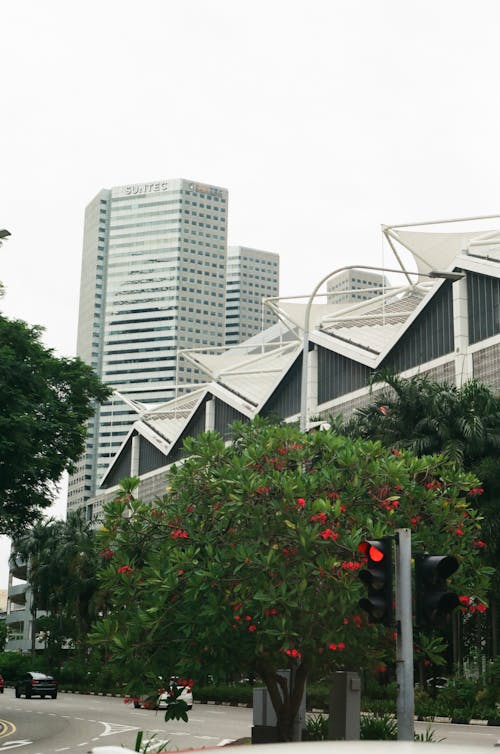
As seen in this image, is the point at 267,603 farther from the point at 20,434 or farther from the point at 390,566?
the point at 20,434

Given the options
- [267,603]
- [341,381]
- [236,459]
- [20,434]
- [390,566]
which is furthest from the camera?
[341,381]

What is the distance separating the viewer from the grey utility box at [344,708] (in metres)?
14.3

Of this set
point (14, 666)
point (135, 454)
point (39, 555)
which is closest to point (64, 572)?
point (39, 555)

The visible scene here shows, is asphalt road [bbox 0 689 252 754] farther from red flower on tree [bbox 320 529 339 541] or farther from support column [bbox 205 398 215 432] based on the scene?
support column [bbox 205 398 215 432]

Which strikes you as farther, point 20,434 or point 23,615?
point 23,615

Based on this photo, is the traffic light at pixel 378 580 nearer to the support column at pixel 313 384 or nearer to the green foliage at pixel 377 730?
the green foliage at pixel 377 730

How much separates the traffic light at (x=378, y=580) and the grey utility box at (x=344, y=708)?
517 centimetres

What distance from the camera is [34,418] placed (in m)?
27.5

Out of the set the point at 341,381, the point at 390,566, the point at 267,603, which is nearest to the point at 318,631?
the point at 267,603

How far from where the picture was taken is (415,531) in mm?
15344

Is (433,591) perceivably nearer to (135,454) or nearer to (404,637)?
(404,637)

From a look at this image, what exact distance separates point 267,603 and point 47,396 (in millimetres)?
17377

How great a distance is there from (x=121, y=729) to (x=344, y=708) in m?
13.8

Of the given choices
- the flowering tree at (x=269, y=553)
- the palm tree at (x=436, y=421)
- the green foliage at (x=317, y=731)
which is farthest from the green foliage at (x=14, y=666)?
the flowering tree at (x=269, y=553)
